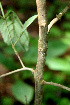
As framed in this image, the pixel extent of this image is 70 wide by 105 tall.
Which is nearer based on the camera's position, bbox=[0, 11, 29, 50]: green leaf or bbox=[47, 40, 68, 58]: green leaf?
bbox=[0, 11, 29, 50]: green leaf

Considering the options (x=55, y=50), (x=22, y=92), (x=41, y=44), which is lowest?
(x=22, y=92)

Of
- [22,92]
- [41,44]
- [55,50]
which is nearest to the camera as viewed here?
[41,44]

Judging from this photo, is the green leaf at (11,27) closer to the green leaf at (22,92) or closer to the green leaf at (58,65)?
the green leaf at (22,92)

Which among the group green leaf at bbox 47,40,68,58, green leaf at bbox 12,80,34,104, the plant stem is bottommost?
green leaf at bbox 12,80,34,104

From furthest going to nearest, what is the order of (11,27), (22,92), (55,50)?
1. (55,50)
2. (22,92)
3. (11,27)

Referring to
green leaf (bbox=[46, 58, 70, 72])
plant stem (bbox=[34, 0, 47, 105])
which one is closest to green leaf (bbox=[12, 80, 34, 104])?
green leaf (bbox=[46, 58, 70, 72])

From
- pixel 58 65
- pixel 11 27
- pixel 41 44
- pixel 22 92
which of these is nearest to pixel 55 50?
pixel 58 65

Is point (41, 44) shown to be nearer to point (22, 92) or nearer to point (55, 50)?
point (22, 92)

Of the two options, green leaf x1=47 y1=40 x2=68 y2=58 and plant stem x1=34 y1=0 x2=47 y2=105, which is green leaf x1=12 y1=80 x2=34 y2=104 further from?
plant stem x1=34 y1=0 x2=47 y2=105

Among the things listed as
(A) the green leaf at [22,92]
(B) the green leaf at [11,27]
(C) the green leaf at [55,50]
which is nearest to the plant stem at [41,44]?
(B) the green leaf at [11,27]

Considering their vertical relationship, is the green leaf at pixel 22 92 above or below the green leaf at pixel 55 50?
below

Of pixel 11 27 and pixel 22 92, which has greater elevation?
pixel 11 27

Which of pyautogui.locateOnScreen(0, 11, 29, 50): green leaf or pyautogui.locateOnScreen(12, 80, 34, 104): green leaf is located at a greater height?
pyautogui.locateOnScreen(0, 11, 29, 50): green leaf
